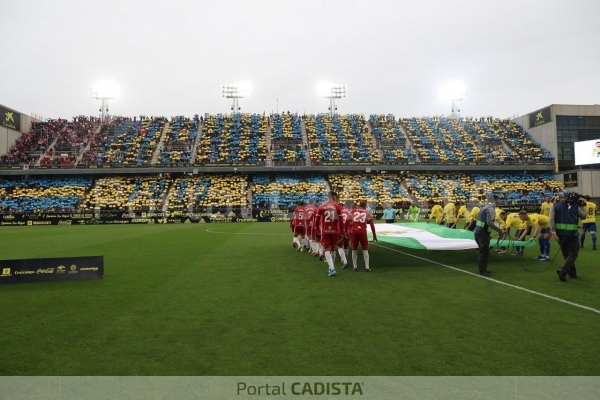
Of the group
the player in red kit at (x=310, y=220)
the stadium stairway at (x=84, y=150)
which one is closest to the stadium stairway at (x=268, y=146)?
the stadium stairway at (x=84, y=150)

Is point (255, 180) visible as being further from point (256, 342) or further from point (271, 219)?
point (256, 342)

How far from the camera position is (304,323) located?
19.9ft

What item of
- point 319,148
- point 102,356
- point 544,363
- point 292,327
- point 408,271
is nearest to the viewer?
point 544,363

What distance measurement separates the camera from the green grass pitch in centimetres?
451

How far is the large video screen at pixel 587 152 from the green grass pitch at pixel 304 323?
140 feet

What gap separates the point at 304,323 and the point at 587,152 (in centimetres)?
5195

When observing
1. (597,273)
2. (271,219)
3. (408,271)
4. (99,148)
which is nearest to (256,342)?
(408,271)

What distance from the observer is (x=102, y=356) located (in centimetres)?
484

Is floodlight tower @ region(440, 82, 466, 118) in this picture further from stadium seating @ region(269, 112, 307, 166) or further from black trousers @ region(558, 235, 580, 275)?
black trousers @ region(558, 235, 580, 275)

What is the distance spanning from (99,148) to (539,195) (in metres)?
54.4

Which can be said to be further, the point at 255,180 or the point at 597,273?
the point at 255,180

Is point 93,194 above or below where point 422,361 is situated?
above
